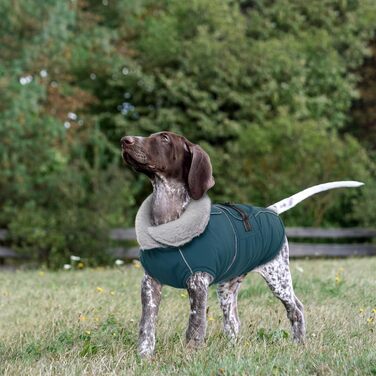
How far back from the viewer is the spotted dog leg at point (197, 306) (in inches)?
206

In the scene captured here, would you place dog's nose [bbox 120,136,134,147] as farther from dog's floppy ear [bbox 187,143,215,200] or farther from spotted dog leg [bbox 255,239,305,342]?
spotted dog leg [bbox 255,239,305,342]

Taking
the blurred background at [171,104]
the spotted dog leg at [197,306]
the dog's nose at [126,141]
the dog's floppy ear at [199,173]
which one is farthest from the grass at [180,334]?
the blurred background at [171,104]

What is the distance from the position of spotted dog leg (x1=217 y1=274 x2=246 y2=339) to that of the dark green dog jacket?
396mm

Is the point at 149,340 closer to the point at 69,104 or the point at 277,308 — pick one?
the point at 277,308

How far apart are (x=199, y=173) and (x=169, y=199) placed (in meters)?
0.30

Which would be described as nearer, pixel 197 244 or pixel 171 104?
pixel 197 244

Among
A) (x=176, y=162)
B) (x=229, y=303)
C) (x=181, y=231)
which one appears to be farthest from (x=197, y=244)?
(x=229, y=303)

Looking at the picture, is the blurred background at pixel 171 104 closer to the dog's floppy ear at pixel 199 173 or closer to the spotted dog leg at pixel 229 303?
the spotted dog leg at pixel 229 303

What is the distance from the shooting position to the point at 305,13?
1014 inches

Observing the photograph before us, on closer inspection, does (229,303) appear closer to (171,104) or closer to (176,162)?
(176,162)

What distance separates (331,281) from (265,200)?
1004cm

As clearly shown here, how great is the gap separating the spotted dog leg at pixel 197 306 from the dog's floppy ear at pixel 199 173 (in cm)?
58

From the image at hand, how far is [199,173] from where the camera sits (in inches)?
209

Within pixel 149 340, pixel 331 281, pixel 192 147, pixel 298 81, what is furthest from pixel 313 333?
pixel 298 81
